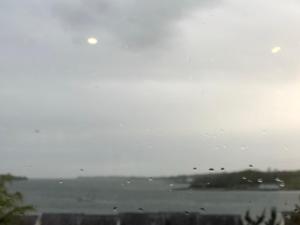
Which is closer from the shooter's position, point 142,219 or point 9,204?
point 9,204

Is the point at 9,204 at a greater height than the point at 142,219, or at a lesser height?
greater

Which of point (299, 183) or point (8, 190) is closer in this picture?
point (8, 190)

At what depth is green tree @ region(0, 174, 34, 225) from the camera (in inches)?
162

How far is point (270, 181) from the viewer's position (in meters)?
4.50

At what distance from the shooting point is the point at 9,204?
4148 millimetres

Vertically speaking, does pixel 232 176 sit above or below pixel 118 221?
above

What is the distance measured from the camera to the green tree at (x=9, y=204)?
162 inches

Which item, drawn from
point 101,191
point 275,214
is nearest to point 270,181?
point 275,214

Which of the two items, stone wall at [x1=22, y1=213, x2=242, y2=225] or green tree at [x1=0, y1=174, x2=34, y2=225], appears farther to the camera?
stone wall at [x1=22, y1=213, x2=242, y2=225]

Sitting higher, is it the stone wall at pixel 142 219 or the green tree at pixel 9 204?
the green tree at pixel 9 204

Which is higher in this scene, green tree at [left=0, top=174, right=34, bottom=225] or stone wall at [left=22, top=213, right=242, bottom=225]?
green tree at [left=0, top=174, right=34, bottom=225]

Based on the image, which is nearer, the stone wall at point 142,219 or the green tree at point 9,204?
the green tree at point 9,204

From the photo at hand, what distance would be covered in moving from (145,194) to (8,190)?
1091 millimetres

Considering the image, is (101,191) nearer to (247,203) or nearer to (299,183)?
(247,203)
